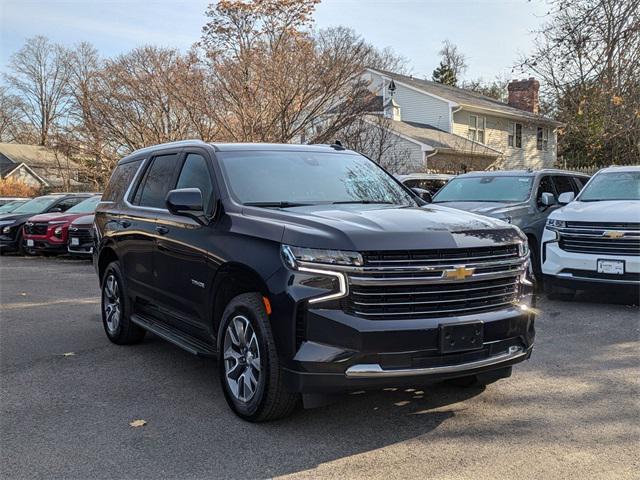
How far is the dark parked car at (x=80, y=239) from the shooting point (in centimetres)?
1438

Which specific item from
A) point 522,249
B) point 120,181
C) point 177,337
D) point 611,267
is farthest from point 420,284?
point 611,267

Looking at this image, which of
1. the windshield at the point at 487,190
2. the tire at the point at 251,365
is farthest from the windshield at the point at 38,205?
the tire at the point at 251,365

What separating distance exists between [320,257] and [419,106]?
29465 millimetres

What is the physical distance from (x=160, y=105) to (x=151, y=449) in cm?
1897

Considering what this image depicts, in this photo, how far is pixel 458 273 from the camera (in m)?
3.89

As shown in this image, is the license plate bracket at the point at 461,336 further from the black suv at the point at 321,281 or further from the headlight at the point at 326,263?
the headlight at the point at 326,263

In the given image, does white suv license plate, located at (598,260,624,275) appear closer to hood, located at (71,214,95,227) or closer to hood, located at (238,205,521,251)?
hood, located at (238,205,521,251)

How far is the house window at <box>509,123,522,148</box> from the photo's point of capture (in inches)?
1324

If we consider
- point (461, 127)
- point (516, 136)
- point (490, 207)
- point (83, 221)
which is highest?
point (461, 127)

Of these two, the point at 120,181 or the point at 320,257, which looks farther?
the point at 120,181

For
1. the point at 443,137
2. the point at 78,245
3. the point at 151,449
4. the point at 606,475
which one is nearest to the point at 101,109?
the point at 78,245

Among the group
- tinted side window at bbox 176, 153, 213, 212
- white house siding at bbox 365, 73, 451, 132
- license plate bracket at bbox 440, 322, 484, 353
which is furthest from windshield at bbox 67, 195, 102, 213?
white house siding at bbox 365, 73, 451, 132

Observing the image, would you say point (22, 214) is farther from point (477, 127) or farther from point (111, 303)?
point (477, 127)

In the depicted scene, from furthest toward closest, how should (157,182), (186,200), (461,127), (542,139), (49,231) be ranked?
1. (542,139)
2. (461,127)
3. (49,231)
4. (157,182)
5. (186,200)
